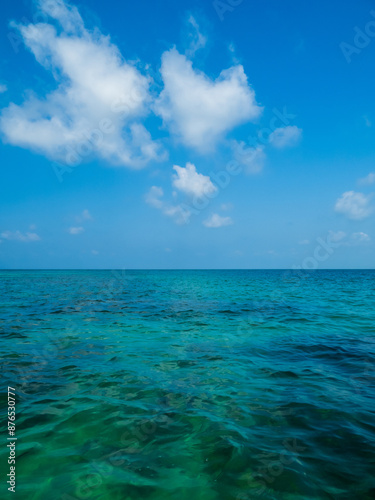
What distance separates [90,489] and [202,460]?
1.72 m

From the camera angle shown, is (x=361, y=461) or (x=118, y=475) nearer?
(x=118, y=475)

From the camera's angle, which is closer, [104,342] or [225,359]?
[225,359]

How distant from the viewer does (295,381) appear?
7734 millimetres

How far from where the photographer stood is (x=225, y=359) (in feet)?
31.9

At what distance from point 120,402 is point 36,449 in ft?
6.41

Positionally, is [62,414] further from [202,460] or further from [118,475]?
[202,460]

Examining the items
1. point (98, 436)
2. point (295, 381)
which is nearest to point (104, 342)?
point (98, 436)

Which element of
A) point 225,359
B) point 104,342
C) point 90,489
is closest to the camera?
point 90,489

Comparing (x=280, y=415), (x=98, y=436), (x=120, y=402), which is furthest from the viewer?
(x=120, y=402)

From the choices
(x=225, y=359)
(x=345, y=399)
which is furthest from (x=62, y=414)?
(x=345, y=399)

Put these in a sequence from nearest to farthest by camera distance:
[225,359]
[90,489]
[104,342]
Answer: [90,489]
[225,359]
[104,342]

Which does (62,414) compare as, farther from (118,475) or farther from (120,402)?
(118,475)

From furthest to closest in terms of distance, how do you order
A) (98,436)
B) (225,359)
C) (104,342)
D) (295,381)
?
(104,342)
(225,359)
(295,381)
(98,436)

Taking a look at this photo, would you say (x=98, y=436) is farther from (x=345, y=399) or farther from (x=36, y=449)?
(x=345, y=399)
